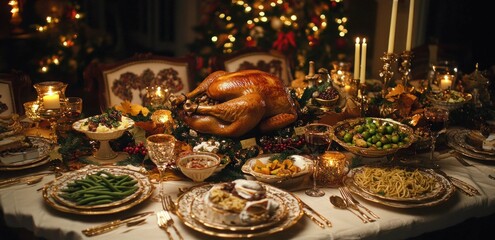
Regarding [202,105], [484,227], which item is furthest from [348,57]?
[202,105]

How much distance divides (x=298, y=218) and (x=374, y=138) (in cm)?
58

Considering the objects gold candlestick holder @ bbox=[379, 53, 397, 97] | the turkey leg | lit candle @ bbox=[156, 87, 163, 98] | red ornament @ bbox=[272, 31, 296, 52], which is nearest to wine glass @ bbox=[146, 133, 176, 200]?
the turkey leg

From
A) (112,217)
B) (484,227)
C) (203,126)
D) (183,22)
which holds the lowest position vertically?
→ (484,227)

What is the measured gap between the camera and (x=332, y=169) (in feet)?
6.18

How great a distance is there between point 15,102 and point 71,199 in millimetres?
1351

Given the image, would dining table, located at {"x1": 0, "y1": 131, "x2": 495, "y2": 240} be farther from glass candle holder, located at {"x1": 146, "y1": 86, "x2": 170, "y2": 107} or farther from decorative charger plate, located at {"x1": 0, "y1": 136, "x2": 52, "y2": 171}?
glass candle holder, located at {"x1": 146, "y1": 86, "x2": 170, "y2": 107}

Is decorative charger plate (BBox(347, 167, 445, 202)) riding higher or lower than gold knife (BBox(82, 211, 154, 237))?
higher

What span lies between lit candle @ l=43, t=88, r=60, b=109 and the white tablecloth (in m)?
0.40

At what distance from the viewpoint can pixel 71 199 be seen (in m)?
1.66

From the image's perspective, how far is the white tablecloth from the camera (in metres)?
1.56

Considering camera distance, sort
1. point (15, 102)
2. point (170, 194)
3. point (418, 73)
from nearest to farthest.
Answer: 1. point (170, 194)
2. point (15, 102)
3. point (418, 73)

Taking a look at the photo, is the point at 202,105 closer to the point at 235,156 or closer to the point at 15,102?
the point at 235,156

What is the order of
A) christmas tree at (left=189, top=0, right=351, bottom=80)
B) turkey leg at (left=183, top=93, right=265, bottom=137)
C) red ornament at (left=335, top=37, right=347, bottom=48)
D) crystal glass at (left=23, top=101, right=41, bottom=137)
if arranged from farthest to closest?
red ornament at (left=335, top=37, right=347, bottom=48)
christmas tree at (left=189, top=0, right=351, bottom=80)
crystal glass at (left=23, top=101, right=41, bottom=137)
turkey leg at (left=183, top=93, right=265, bottom=137)

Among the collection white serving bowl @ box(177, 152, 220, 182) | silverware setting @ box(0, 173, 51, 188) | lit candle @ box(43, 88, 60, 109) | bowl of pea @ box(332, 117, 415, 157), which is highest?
lit candle @ box(43, 88, 60, 109)
